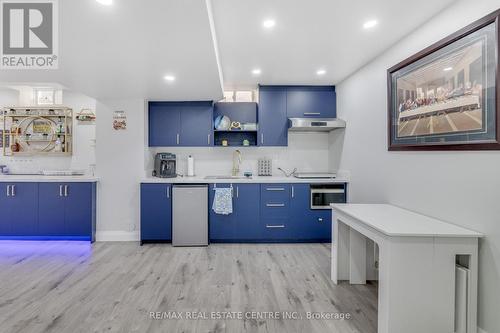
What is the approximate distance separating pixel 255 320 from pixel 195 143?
2.81 meters

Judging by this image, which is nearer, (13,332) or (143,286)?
(13,332)

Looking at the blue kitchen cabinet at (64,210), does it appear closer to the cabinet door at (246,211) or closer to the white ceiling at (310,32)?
the cabinet door at (246,211)

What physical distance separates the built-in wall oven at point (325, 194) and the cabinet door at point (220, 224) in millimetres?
1201

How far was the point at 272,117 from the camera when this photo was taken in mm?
4031

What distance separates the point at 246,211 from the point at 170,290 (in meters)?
1.59

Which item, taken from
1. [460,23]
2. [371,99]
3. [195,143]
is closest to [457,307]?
[460,23]

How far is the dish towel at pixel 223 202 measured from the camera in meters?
3.62

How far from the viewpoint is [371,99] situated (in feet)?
9.77

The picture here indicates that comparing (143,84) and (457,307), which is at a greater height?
(143,84)

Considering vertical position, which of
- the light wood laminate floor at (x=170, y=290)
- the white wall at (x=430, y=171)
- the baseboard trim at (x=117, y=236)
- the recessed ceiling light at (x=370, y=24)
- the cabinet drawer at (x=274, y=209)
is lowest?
the light wood laminate floor at (x=170, y=290)

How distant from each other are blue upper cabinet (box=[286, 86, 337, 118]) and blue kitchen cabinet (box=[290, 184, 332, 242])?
1215 millimetres

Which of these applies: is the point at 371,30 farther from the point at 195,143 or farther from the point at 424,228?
the point at 195,143

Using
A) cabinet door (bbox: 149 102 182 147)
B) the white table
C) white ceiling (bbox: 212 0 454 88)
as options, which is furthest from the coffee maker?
the white table

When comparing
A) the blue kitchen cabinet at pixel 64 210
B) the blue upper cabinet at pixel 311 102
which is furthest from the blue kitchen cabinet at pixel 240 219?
the blue kitchen cabinet at pixel 64 210
